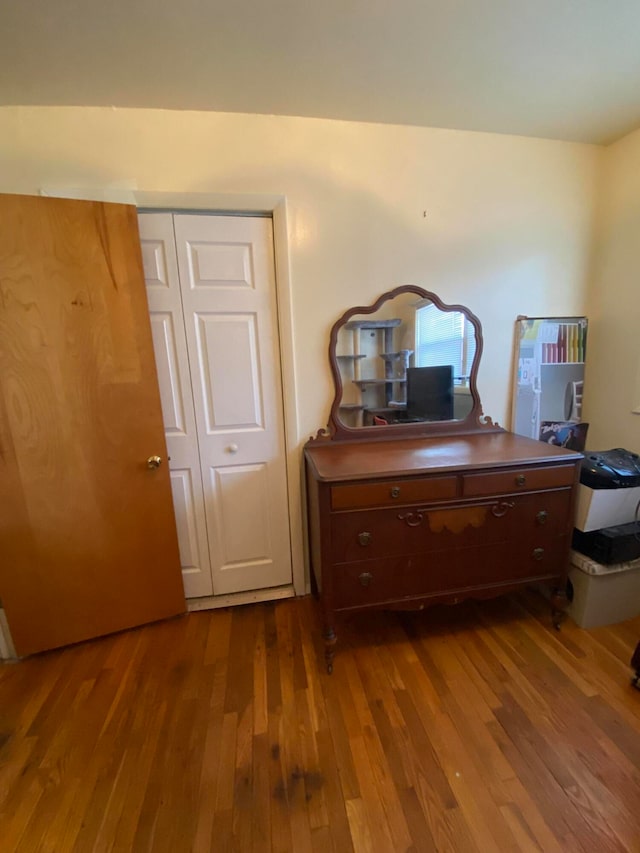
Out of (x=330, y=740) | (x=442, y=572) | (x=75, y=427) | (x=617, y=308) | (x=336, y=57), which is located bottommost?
(x=330, y=740)

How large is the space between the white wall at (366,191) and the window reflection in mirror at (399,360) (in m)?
0.11

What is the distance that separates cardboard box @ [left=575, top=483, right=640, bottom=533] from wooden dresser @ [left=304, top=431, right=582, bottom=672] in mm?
107

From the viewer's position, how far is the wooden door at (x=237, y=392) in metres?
1.64

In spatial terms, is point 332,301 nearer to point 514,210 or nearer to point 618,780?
point 514,210

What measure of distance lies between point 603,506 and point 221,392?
6.32 feet

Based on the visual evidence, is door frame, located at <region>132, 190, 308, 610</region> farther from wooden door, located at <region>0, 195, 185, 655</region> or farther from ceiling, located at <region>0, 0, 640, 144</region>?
ceiling, located at <region>0, 0, 640, 144</region>

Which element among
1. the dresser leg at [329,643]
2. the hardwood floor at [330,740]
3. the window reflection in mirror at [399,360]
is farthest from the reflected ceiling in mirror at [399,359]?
the hardwood floor at [330,740]

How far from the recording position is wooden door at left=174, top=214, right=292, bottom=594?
5.38 feet

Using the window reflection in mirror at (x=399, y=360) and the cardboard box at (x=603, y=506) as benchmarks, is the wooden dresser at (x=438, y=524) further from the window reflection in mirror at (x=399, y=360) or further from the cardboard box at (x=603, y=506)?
the window reflection in mirror at (x=399, y=360)

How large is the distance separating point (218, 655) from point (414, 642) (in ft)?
3.03

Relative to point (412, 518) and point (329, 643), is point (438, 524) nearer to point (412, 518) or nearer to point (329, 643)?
A: point (412, 518)

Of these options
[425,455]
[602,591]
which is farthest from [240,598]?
[602,591]

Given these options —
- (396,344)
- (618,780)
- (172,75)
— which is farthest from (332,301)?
(618,780)

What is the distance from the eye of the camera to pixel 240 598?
1924 mm
